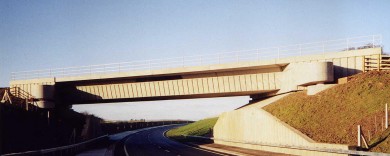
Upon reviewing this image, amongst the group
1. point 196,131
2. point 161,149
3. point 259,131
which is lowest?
point 196,131

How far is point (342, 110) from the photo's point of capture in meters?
24.1

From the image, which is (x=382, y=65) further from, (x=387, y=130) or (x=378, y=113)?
(x=387, y=130)

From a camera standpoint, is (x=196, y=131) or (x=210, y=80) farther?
(x=196, y=131)

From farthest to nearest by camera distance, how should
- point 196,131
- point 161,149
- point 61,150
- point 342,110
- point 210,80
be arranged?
point 196,131 < point 210,80 < point 161,149 < point 61,150 < point 342,110

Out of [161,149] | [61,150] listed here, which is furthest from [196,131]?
[61,150]

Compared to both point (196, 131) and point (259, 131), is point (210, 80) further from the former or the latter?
point (196, 131)

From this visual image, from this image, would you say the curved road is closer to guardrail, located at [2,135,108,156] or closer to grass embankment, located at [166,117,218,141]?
guardrail, located at [2,135,108,156]

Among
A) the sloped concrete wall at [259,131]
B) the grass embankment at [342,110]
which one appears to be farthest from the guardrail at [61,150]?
the grass embankment at [342,110]

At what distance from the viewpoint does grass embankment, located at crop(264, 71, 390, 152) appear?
2095cm

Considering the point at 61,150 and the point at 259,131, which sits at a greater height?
the point at 259,131

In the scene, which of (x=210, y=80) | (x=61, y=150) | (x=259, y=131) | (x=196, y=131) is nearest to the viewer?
(x=61, y=150)

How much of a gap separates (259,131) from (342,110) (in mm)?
6223

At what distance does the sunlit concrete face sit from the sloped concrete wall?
3675mm

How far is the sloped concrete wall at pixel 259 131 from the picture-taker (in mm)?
22203
